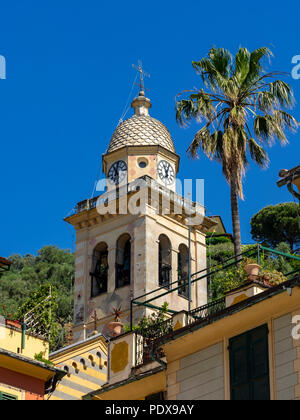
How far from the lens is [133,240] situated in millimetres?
52469

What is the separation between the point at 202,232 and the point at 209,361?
3770cm

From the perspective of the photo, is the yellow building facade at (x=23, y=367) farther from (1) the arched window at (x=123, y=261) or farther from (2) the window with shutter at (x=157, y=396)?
(1) the arched window at (x=123, y=261)

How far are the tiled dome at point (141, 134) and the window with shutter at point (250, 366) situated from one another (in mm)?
39534

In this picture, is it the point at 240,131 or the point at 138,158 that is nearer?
the point at 240,131

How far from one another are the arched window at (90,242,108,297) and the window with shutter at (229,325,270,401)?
3544cm

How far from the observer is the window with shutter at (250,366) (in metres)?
17.0

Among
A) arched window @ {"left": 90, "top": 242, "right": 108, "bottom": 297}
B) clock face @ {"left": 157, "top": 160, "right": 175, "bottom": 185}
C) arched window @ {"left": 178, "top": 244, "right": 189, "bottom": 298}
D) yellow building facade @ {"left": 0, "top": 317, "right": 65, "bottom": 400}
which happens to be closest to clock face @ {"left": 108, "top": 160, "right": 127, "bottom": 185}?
clock face @ {"left": 157, "top": 160, "right": 175, "bottom": 185}

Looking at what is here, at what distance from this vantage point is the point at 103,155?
2293 inches

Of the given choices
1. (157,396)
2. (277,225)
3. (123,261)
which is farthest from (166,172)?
(157,396)

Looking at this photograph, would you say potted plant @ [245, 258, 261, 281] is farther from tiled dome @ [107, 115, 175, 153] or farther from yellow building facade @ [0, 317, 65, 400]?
tiled dome @ [107, 115, 175, 153]

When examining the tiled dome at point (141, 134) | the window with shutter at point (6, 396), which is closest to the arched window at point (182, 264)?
the tiled dome at point (141, 134)

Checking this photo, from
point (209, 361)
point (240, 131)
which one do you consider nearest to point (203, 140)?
point (240, 131)

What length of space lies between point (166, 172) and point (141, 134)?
285 cm
